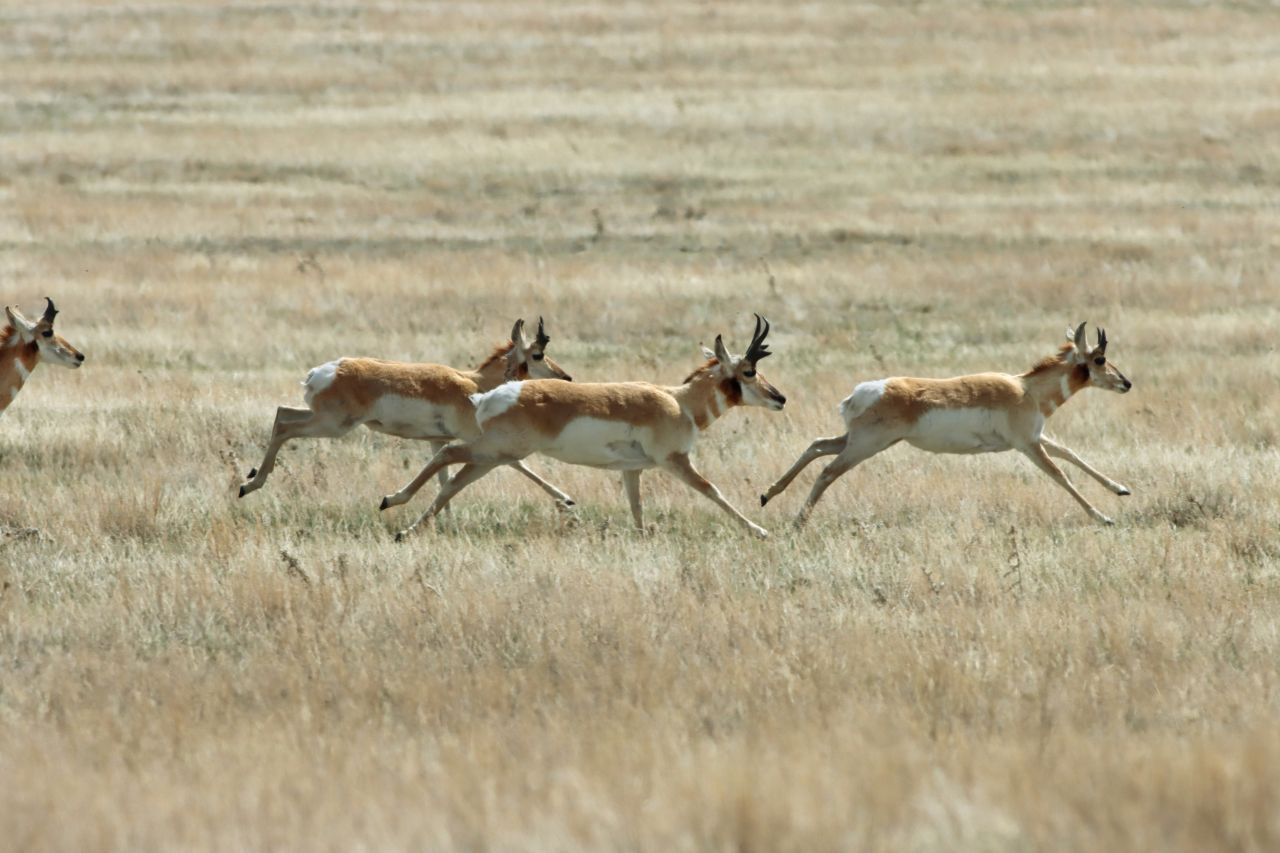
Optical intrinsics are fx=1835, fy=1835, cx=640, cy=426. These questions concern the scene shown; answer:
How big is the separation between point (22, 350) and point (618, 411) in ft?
13.3

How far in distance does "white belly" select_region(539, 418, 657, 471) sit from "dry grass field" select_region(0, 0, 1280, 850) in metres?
0.44

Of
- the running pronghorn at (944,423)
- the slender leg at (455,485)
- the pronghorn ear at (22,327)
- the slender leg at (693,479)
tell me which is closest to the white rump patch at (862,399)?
the running pronghorn at (944,423)

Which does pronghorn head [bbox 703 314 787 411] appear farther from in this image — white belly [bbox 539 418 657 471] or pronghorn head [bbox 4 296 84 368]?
pronghorn head [bbox 4 296 84 368]

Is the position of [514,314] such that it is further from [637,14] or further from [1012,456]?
[637,14]

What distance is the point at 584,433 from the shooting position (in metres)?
11.0

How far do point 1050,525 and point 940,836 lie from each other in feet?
21.1

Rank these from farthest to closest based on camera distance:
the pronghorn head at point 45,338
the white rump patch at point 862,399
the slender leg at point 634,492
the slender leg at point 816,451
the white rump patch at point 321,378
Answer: the pronghorn head at point 45,338 → the white rump patch at point 321,378 → the slender leg at point 816,451 → the white rump patch at point 862,399 → the slender leg at point 634,492

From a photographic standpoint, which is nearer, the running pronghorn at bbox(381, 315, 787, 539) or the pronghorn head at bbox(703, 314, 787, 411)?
the running pronghorn at bbox(381, 315, 787, 539)

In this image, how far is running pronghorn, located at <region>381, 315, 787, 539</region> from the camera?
35.9 ft

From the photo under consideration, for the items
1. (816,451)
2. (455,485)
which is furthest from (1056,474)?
(455,485)

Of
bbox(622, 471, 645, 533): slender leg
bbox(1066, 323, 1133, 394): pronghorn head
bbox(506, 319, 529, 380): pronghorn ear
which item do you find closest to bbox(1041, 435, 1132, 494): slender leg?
bbox(1066, 323, 1133, 394): pronghorn head

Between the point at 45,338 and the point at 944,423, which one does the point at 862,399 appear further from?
the point at 45,338

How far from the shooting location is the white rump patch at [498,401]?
430 inches

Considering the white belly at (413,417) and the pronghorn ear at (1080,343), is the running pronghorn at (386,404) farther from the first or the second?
the pronghorn ear at (1080,343)
